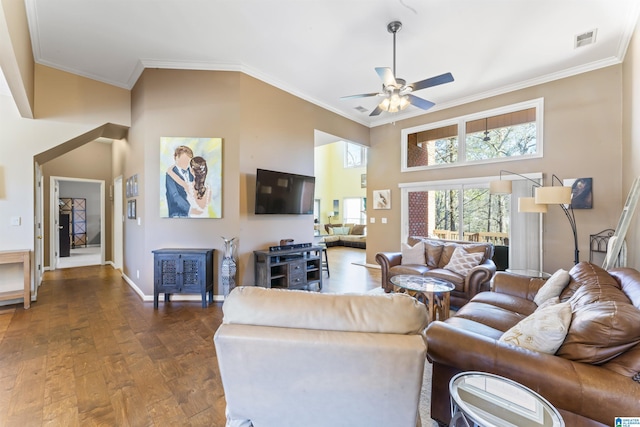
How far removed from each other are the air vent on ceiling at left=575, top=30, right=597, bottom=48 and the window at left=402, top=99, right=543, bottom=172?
1.03 meters

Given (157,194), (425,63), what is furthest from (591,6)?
(157,194)

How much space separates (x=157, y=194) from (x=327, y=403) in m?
3.89

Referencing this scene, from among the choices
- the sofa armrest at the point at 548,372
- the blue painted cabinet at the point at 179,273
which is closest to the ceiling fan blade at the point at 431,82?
the sofa armrest at the point at 548,372

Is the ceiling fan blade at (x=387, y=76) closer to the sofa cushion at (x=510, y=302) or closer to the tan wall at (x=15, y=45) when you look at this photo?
the sofa cushion at (x=510, y=302)

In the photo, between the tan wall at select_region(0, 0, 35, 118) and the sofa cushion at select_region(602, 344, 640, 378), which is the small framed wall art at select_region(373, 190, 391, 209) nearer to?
the sofa cushion at select_region(602, 344, 640, 378)

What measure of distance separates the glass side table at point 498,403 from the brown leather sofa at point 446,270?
2577 mm

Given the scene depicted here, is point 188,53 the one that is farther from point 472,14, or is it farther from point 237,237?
point 472,14

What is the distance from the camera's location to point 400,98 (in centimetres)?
319

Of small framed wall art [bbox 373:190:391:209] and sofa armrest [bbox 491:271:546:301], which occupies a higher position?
small framed wall art [bbox 373:190:391:209]

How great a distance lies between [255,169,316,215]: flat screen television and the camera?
420 centimetres

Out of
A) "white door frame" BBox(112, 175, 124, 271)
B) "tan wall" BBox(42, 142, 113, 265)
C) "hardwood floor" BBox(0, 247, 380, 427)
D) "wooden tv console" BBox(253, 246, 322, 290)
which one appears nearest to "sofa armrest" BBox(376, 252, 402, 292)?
"wooden tv console" BBox(253, 246, 322, 290)

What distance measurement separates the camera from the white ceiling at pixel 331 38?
2922mm

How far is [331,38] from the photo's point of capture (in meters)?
3.45

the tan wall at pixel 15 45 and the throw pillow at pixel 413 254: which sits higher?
the tan wall at pixel 15 45
